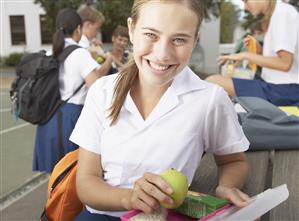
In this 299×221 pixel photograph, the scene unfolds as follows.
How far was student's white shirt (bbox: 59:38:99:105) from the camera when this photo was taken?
326 cm

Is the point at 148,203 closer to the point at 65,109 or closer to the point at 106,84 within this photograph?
the point at 106,84

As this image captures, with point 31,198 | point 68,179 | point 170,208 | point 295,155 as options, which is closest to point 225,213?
point 170,208

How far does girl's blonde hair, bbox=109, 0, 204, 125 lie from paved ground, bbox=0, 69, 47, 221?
227 centimetres

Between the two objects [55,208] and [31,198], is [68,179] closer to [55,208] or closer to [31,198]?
[55,208]

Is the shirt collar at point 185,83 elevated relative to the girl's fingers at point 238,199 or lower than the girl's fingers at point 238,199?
elevated

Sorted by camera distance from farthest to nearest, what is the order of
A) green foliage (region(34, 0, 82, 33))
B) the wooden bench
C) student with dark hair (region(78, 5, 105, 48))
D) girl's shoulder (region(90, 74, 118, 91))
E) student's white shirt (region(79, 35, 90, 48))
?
green foliage (region(34, 0, 82, 33)) < student with dark hair (region(78, 5, 105, 48)) < student's white shirt (region(79, 35, 90, 48)) < girl's shoulder (region(90, 74, 118, 91)) < the wooden bench

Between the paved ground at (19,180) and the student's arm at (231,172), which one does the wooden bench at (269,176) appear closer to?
the student's arm at (231,172)

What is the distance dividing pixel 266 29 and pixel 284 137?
3.20ft

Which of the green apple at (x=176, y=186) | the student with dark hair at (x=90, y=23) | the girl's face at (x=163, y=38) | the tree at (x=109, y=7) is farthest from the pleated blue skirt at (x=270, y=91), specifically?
the tree at (x=109, y=7)

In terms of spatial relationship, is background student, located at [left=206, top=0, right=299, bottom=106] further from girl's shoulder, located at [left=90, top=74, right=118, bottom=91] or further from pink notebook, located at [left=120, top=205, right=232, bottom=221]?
pink notebook, located at [left=120, top=205, right=232, bottom=221]

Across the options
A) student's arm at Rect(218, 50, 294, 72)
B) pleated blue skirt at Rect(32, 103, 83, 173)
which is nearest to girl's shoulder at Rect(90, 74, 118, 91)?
student's arm at Rect(218, 50, 294, 72)

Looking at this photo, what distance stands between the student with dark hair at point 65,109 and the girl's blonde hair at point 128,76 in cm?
187

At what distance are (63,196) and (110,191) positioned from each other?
30 cm

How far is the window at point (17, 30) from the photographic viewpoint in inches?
841
